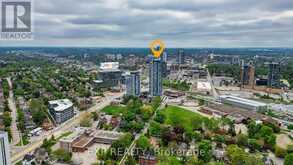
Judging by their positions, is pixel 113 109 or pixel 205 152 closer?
pixel 205 152

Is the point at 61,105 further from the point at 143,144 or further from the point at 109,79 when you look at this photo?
the point at 109,79

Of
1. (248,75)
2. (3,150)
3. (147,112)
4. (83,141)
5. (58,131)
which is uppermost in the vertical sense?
(248,75)

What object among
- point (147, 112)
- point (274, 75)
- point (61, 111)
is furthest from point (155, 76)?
point (274, 75)

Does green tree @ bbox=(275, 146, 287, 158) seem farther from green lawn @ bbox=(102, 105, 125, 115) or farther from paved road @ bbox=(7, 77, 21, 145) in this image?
paved road @ bbox=(7, 77, 21, 145)

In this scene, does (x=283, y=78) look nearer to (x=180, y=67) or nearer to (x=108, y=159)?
(x=180, y=67)

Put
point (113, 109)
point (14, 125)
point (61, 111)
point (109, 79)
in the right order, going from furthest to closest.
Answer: point (109, 79) → point (113, 109) → point (61, 111) → point (14, 125)

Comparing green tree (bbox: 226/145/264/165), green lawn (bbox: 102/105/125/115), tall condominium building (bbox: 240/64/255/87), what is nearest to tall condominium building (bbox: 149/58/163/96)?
green lawn (bbox: 102/105/125/115)
